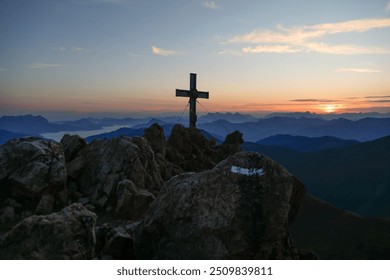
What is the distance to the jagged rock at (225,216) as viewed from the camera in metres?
11.2

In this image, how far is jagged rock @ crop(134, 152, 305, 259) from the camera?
441 inches

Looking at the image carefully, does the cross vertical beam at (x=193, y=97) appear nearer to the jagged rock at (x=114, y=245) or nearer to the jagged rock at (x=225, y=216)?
the jagged rock at (x=225, y=216)

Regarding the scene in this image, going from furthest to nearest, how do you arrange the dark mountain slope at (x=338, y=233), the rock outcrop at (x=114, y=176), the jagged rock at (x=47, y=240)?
the dark mountain slope at (x=338, y=233) → the rock outcrop at (x=114, y=176) → the jagged rock at (x=47, y=240)

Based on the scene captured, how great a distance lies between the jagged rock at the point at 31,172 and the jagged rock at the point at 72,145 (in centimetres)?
357

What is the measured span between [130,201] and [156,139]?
1114 cm

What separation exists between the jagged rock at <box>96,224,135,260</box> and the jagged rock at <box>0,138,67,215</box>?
8951mm

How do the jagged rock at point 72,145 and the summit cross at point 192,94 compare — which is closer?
the jagged rock at point 72,145

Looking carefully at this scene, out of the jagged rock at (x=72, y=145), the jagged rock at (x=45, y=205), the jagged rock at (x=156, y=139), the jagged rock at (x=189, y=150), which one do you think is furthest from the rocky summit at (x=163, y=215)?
the jagged rock at (x=189, y=150)

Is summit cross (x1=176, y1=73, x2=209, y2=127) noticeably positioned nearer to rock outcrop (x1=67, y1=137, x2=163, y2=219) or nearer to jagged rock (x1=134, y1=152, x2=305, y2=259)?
rock outcrop (x1=67, y1=137, x2=163, y2=219)

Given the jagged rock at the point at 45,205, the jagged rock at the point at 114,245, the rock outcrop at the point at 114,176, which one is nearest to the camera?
the jagged rock at the point at 114,245

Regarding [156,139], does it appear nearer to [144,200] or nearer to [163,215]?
[144,200]

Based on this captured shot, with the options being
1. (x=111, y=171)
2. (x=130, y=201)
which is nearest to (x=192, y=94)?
(x=111, y=171)

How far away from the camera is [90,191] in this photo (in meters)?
22.4
